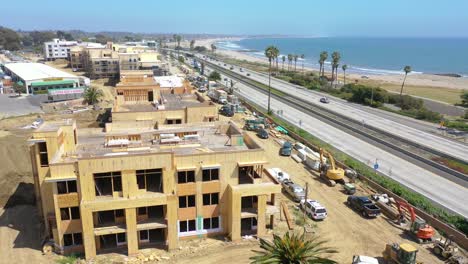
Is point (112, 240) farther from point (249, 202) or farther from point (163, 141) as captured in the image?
point (249, 202)

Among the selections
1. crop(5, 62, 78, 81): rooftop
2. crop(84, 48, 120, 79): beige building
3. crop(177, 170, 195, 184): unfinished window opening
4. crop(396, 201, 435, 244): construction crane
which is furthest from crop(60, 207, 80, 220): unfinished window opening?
crop(84, 48, 120, 79): beige building

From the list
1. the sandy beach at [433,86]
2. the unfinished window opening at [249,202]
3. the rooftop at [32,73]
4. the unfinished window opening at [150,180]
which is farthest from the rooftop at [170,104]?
the sandy beach at [433,86]

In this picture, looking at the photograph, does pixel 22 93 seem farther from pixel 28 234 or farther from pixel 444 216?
pixel 444 216

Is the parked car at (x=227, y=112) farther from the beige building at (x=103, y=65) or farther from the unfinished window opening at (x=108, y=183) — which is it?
the beige building at (x=103, y=65)

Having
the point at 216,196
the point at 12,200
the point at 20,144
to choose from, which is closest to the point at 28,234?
the point at 12,200

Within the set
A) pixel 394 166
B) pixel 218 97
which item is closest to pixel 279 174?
pixel 394 166

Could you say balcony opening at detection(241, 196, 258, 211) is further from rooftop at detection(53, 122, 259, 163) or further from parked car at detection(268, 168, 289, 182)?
parked car at detection(268, 168, 289, 182)
